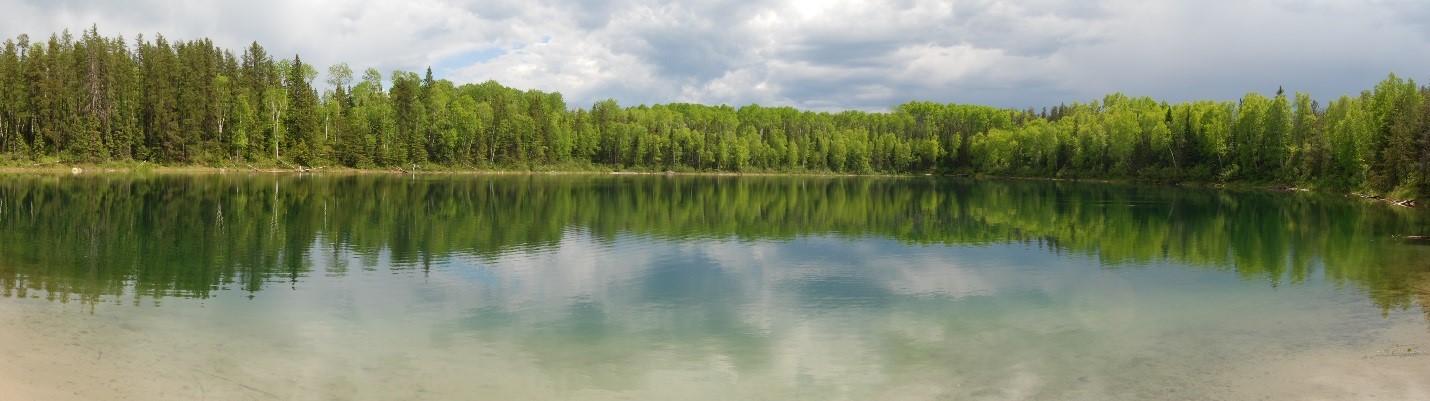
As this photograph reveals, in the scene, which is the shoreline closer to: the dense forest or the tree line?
the dense forest

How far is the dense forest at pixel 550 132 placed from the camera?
77938 millimetres

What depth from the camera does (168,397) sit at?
1073 centimetres

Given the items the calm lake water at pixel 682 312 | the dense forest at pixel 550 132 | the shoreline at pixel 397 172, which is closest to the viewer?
the calm lake water at pixel 682 312

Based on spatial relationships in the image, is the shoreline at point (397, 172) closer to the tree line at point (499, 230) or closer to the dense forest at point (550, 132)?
the dense forest at point (550, 132)

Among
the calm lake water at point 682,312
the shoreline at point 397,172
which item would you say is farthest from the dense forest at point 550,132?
the calm lake water at point 682,312

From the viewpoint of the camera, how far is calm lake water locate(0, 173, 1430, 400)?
12.0 m

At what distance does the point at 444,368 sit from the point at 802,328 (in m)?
6.66

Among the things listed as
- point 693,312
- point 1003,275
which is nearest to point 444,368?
point 693,312

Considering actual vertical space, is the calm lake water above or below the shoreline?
below

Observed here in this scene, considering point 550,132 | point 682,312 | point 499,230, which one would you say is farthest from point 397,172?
point 682,312

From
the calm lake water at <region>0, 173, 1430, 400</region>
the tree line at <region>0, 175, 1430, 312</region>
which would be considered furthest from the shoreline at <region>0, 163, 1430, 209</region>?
the calm lake water at <region>0, 173, 1430, 400</region>

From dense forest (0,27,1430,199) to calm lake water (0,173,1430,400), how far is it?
43.6m

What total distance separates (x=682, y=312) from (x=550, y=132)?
113 metres

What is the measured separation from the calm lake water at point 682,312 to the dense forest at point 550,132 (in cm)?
4360
